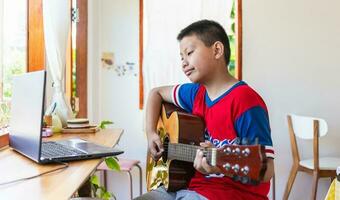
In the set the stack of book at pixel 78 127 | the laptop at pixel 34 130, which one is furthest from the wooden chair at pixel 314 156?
the laptop at pixel 34 130

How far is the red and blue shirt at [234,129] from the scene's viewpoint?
137cm

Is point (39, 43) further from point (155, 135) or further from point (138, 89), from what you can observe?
point (138, 89)

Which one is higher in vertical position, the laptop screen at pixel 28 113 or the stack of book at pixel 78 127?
the laptop screen at pixel 28 113

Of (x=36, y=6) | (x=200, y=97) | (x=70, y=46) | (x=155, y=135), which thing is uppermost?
(x=36, y=6)

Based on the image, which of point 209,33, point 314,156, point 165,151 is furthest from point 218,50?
point 314,156

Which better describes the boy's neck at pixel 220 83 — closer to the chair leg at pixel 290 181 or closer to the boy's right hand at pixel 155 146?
the boy's right hand at pixel 155 146

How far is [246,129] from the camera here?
54.3 inches

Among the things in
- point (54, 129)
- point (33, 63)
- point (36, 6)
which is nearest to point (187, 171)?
point (54, 129)

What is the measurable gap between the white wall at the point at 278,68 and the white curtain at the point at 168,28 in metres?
0.14

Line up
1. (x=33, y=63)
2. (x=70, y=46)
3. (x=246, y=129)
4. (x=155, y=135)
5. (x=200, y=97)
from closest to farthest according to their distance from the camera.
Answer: (x=246, y=129) < (x=200, y=97) < (x=155, y=135) < (x=33, y=63) < (x=70, y=46)

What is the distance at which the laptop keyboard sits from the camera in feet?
3.99

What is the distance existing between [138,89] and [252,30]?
1141 mm

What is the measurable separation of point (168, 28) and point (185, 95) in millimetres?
1618

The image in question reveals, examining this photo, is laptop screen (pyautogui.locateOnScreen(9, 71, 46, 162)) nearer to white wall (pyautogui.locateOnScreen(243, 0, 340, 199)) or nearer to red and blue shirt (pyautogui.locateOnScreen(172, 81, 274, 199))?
red and blue shirt (pyautogui.locateOnScreen(172, 81, 274, 199))
